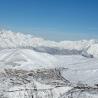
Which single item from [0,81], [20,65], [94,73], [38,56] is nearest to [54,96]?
[0,81]

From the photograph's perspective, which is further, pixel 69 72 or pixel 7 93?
pixel 69 72

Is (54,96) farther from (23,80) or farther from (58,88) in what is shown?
(23,80)

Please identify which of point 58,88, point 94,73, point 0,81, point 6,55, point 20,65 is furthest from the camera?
point 6,55

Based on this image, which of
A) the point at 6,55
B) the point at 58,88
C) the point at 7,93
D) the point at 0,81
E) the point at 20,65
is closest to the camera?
the point at 7,93

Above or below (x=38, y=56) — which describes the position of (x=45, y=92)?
below

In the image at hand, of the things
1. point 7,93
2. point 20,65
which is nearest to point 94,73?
point 20,65

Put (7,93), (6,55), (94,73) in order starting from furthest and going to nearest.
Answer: (6,55) → (94,73) → (7,93)

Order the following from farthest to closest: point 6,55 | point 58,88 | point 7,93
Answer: point 6,55, point 58,88, point 7,93

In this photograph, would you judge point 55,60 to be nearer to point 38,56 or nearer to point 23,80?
point 38,56

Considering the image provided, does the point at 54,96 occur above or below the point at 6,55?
below
